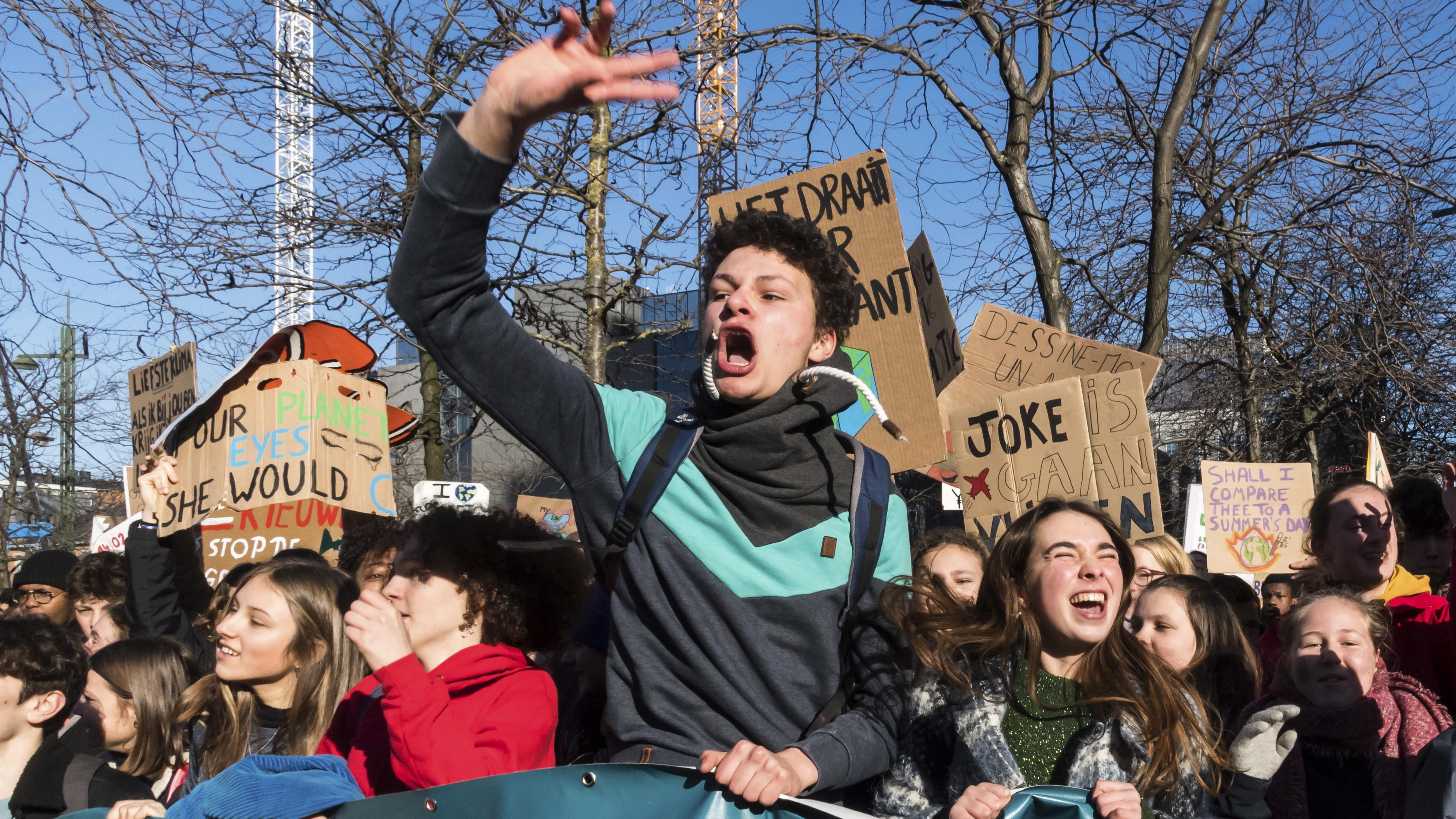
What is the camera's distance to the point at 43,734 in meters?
3.43

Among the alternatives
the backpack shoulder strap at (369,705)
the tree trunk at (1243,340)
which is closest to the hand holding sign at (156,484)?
the backpack shoulder strap at (369,705)

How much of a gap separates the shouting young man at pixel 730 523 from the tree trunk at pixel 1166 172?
5.66 m

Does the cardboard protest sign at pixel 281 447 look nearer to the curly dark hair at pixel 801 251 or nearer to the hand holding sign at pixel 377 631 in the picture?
the hand holding sign at pixel 377 631

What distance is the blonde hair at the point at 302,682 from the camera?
3.12 m

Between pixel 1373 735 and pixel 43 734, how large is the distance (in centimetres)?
364

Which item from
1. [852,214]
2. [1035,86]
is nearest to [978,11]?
[1035,86]

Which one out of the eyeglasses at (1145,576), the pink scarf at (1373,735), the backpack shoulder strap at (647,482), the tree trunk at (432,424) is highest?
the tree trunk at (432,424)

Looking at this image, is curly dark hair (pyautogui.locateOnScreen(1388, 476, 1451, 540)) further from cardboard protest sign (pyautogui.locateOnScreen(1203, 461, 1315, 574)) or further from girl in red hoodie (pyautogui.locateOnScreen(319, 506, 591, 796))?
girl in red hoodie (pyautogui.locateOnScreen(319, 506, 591, 796))

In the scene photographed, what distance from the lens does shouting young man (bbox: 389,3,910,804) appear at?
6.08ft

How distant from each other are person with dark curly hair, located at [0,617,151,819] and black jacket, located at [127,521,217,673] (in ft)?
2.34

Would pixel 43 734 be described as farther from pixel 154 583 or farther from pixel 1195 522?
pixel 1195 522

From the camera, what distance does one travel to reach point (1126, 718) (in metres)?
2.46

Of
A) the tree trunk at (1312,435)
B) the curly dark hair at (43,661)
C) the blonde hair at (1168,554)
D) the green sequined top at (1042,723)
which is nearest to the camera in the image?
the green sequined top at (1042,723)

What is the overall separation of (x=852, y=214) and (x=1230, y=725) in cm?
253
